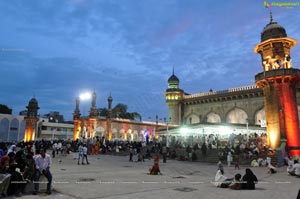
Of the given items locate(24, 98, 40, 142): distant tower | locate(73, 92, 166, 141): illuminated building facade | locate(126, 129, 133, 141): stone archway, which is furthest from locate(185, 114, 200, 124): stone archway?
locate(24, 98, 40, 142): distant tower

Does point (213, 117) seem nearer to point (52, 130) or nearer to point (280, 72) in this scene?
point (280, 72)

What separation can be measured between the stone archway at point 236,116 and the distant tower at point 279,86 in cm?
1839

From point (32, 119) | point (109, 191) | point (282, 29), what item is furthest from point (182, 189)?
point (32, 119)

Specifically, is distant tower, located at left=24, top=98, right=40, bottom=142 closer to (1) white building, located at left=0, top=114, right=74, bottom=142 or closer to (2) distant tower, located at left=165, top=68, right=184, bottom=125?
(1) white building, located at left=0, top=114, right=74, bottom=142

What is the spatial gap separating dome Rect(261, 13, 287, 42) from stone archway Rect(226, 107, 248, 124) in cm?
1978

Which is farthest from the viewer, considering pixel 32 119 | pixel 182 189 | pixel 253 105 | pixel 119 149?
pixel 32 119

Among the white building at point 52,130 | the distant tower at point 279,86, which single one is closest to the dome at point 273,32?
the distant tower at point 279,86

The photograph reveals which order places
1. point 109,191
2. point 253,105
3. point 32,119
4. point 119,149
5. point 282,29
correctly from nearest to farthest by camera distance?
point 109,191, point 282,29, point 119,149, point 253,105, point 32,119

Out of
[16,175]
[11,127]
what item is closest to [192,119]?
[16,175]

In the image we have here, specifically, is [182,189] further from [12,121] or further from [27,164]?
[12,121]

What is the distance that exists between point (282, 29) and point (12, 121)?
65619mm

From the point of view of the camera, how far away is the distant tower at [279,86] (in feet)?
79.0

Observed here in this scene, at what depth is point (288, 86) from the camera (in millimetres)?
25031

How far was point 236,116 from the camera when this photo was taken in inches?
1789
